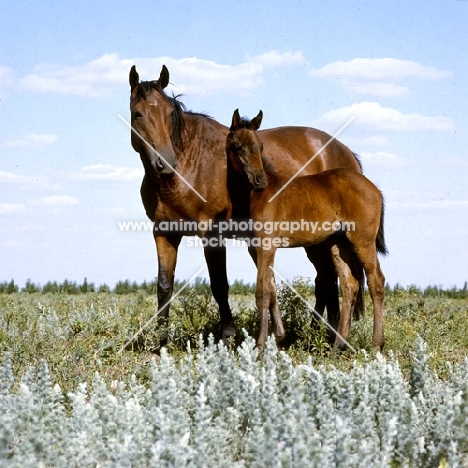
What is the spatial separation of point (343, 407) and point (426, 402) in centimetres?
77

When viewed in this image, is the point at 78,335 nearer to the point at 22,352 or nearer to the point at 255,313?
the point at 22,352

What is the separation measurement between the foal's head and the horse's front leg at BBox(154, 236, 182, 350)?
5.45ft

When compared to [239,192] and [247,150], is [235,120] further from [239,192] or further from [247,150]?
[239,192]

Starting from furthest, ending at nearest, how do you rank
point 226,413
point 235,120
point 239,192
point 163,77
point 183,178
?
1. point 183,178
2. point 163,77
3. point 239,192
4. point 235,120
5. point 226,413

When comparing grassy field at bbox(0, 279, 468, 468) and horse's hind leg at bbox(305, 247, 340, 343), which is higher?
horse's hind leg at bbox(305, 247, 340, 343)

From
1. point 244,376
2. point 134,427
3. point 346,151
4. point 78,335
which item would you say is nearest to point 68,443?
point 134,427

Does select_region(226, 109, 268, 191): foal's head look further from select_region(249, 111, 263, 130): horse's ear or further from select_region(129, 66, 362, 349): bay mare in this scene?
select_region(129, 66, 362, 349): bay mare

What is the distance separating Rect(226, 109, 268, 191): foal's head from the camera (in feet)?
25.5

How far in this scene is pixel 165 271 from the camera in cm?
930

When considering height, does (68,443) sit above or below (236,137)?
below

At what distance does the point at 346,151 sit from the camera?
36.0ft

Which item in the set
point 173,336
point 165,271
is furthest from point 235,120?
point 173,336

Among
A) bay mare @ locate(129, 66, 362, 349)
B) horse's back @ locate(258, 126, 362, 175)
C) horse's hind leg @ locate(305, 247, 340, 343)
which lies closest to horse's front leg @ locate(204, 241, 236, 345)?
bay mare @ locate(129, 66, 362, 349)

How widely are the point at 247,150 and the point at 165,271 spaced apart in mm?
2277
